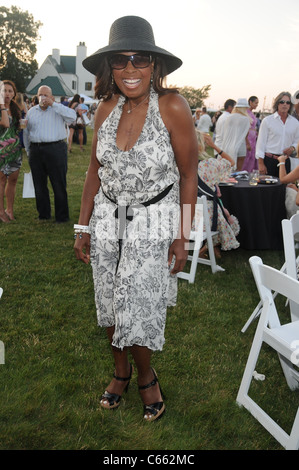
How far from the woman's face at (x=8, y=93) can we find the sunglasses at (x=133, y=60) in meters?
4.43

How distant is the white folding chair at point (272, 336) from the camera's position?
2.13m

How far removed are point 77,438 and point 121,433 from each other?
0.25 meters

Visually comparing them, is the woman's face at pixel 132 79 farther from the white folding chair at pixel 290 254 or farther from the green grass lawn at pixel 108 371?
the green grass lawn at pixel 108 371

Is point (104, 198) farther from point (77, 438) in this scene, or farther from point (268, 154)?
point (268, 154)

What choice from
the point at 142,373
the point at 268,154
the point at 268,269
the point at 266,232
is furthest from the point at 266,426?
the point at 268,154

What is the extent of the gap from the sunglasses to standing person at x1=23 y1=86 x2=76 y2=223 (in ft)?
14.0

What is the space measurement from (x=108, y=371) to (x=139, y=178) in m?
1.54

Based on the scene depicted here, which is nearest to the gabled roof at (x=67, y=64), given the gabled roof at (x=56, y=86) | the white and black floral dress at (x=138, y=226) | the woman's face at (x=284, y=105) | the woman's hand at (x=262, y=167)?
the gabled roof at (x=56, y=86)

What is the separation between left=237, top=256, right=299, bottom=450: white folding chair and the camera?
7.00 ft

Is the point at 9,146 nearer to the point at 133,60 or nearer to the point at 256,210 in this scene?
the point at 256,210

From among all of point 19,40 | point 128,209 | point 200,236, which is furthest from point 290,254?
point 19,40

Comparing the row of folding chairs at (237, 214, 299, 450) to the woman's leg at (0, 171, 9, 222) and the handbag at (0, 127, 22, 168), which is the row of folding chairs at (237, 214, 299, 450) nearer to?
the handbag at (0, 127, 22, 168)
